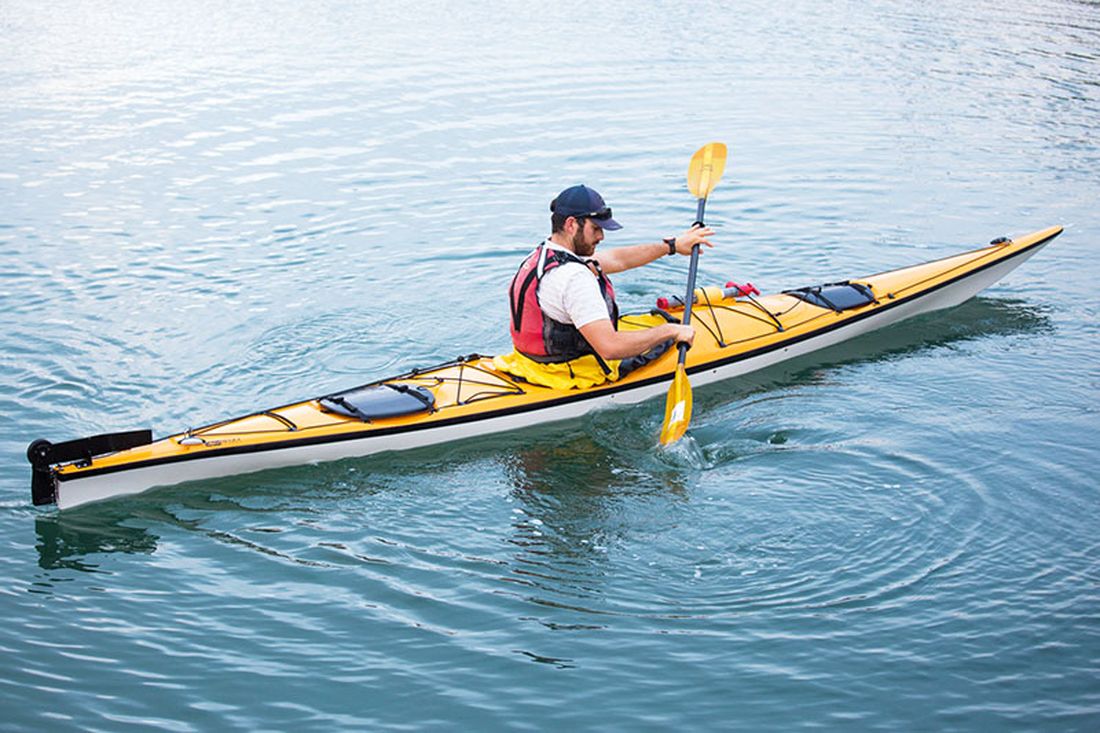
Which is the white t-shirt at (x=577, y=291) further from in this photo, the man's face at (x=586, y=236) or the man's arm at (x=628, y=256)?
the man's arm at (x=628, y=256)

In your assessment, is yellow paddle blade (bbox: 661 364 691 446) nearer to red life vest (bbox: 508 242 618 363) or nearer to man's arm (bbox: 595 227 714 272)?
red life vest (bbox: 508 242 618 363)

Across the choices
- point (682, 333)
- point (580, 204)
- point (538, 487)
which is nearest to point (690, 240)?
point (682, 333)

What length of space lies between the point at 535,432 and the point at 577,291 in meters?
0.84

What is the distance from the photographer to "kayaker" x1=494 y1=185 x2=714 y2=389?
5543mm

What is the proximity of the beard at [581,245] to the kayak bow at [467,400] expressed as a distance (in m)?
0.75

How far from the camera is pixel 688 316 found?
6266mm

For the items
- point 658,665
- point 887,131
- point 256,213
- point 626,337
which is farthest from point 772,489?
point 887,131

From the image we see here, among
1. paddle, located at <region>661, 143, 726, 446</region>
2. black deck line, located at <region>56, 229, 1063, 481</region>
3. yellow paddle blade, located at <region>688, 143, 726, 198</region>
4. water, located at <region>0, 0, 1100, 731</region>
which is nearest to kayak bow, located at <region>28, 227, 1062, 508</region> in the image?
black deck line, located at <region>56, 229, 1063, 481</region>

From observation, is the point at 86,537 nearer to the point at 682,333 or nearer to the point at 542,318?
the point at 542,318

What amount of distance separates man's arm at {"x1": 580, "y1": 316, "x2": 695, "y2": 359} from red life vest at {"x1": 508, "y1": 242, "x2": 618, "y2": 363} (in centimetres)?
10

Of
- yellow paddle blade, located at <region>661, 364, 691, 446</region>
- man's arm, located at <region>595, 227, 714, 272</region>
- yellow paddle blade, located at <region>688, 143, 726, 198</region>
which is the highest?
yellow paddle blade, located at <region>688, 143, 726, 198</region>

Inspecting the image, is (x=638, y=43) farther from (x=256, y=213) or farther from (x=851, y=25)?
(x=256, y=213)

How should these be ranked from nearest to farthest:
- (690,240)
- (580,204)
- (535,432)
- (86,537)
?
(86,537) → (580,204) → (535,432) → (690,240)

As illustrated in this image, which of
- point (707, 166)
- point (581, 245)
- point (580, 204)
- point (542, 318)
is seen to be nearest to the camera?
point (580, 204)
